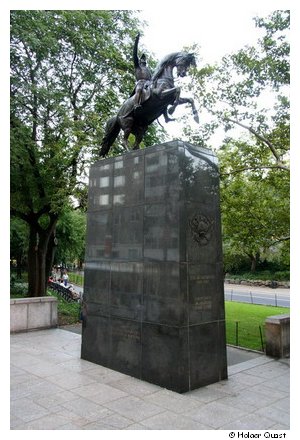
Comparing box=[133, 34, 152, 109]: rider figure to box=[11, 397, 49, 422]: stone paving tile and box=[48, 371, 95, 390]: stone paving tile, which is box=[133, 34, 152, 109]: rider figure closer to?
box=[48, 371, 95, 390]: stone paving tile

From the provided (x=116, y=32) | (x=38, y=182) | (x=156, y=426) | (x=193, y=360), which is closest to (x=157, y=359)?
(x=193, y=360)

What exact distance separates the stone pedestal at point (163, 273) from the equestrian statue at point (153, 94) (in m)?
1.29

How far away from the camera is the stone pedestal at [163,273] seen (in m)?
8.24

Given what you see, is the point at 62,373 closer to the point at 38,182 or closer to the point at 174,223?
the point at 174,223

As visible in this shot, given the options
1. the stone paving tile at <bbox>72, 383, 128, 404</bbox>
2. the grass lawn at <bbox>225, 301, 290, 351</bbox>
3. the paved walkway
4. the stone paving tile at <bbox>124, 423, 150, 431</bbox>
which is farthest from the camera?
the grass lawn at <bbox>225, 301, 290, 351</bbox>

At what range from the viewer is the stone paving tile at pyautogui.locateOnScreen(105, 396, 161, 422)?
6676 millimetres

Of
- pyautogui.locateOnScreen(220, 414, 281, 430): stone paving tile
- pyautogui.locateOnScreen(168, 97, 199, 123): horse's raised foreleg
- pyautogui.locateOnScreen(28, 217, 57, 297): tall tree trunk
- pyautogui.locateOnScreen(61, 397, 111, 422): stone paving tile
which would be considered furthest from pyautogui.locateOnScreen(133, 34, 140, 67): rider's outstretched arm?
pyautogui.locateOnScreen(28, 217, 57, 297): tall tree trunk

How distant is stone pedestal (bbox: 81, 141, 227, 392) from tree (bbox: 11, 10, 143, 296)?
8889mm

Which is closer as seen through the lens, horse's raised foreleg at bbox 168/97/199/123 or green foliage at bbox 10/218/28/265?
horse's raised foreleg at bbox 168/97/199/123

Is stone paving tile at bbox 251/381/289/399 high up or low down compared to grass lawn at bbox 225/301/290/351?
up

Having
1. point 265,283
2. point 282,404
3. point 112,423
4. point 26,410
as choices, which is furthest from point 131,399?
point 265,283

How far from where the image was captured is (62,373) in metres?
9.09

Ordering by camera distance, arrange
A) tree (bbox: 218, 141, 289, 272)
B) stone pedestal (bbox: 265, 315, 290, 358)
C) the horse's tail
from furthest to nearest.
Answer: tree (bbox: 218, 141, 289, 272)
the horse's tail
stone pedestal (bbox: 265, 315, 290, 358)

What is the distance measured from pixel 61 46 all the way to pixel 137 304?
15209mm
